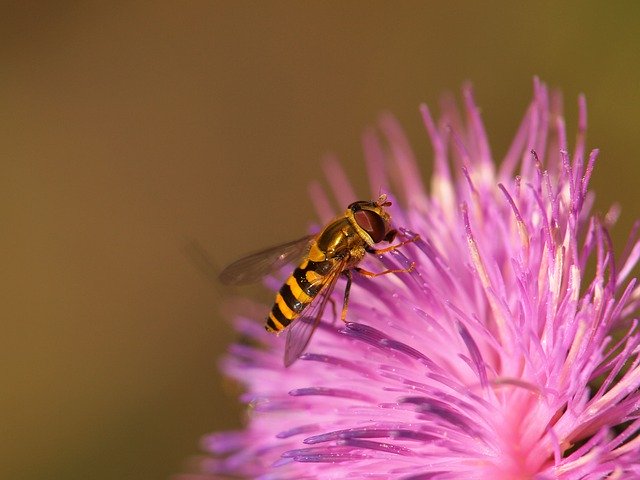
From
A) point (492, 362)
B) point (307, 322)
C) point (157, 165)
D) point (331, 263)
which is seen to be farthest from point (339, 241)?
point (157, 165)

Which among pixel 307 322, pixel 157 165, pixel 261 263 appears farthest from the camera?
pixel 157 165

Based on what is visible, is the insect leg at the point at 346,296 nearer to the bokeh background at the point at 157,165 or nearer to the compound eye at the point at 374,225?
the compound eye at the point at 374,225

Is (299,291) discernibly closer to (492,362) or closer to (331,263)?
(331,263)

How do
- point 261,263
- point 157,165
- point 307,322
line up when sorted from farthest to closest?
point 157,165
point 261,263
point 307,322

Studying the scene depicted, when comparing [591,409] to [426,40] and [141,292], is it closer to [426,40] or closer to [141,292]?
[426,40]

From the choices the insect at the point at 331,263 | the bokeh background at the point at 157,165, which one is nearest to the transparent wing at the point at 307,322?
the insect at the point at 331,263
